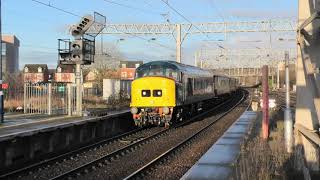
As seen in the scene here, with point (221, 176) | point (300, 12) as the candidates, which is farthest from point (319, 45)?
point (221, 176)

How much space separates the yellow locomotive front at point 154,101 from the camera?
23016 mm

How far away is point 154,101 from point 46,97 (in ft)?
24.7

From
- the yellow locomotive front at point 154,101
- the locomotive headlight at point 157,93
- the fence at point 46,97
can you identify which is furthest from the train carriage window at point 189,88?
the fence at point 46,97

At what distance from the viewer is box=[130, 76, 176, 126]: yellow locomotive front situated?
23.0 metres

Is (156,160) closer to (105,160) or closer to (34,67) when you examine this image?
(105,160)

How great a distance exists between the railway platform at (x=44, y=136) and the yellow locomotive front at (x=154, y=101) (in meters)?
1.24

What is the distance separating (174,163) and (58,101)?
1617 cm

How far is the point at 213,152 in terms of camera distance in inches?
574

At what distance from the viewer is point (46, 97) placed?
91.7 ft

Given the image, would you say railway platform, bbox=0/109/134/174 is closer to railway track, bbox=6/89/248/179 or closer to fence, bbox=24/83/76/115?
railway track, bbox=6/89/248/179

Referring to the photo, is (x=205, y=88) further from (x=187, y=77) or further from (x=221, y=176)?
(x=221, y=176)

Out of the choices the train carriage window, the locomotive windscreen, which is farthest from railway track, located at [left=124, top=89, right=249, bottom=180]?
the train carriage window

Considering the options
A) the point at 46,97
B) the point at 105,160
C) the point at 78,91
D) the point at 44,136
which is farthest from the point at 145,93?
the point at 105,160

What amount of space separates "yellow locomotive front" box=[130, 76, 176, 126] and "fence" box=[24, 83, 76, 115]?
5.20 m
